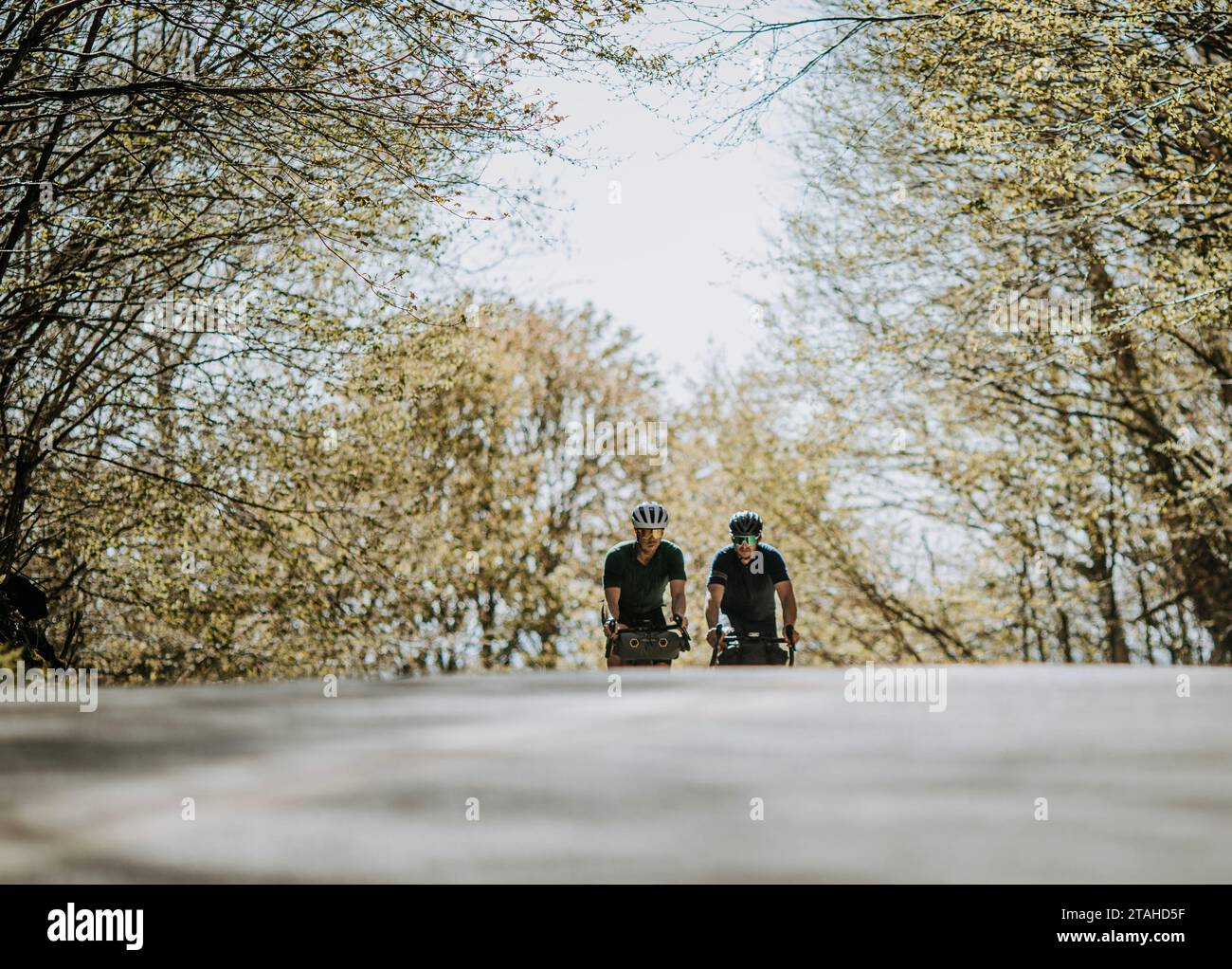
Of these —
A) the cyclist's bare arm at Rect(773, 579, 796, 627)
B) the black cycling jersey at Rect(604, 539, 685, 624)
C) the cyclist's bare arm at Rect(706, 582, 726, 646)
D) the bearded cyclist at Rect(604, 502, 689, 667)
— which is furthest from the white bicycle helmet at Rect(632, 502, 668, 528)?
the cyclist's bare arm at Rect(773, 579, 796, 627)

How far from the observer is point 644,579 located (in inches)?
308

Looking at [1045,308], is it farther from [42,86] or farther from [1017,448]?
[42,86]

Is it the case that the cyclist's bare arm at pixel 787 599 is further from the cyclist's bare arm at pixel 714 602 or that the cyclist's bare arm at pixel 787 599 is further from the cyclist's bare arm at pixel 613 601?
the cyclist's bare arm at pixel 613 601

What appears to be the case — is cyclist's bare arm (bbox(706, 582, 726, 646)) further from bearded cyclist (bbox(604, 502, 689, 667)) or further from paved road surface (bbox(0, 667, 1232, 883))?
paved road surface (bbox(0, 667, 1232, 883))

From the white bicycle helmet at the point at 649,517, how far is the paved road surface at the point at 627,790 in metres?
5.26

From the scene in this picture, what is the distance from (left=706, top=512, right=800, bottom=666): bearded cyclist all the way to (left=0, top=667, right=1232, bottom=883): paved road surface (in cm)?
517

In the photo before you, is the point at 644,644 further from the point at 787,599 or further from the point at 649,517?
the point at 787,599

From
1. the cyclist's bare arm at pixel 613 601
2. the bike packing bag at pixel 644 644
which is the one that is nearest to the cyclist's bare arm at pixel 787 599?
the bike packing bag at pixel 644 644

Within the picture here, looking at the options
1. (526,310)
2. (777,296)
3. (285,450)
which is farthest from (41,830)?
(526,310)

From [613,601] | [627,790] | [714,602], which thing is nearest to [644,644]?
[613,601]

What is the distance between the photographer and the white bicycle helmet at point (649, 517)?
309 inches

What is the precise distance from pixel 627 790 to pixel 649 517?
5.96m
